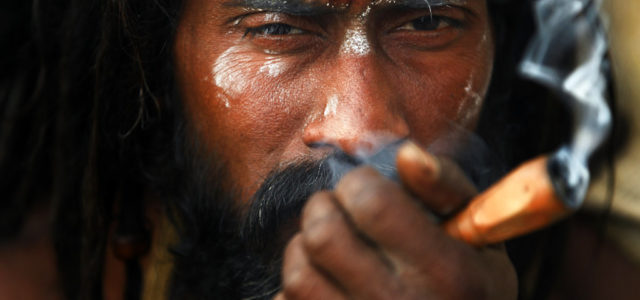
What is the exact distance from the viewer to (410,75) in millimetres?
1733

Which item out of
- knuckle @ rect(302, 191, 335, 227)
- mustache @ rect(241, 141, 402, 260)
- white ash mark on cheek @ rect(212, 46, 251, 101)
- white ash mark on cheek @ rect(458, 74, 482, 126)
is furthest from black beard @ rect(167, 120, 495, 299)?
knuckle @ rect(302, 191, 335, 227)

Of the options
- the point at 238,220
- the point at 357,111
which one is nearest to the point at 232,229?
the point at 238,220

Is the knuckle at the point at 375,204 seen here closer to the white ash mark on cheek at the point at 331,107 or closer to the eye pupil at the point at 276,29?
the white ash mark on cheek at the point at 331,107

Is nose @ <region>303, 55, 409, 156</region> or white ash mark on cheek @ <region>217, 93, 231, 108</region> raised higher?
nose @ <region>303, 55, 409, 156</region>

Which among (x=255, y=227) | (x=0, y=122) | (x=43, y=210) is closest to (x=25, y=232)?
(x=43, y=210)

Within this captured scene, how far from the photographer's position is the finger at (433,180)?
1060mm

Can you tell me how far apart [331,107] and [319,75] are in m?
0.13

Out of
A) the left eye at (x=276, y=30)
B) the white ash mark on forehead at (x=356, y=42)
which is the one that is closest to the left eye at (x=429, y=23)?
the white ash mark on forehead at (x=356, y=42)

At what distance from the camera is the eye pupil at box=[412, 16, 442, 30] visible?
178 centimetres

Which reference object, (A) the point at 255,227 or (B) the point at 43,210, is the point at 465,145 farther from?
(B) the point at 43,210

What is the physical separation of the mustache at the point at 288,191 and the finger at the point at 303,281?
38cm

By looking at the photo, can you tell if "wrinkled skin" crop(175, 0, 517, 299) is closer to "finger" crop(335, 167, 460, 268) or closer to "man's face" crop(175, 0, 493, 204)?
"man's face" crop(175, 0, 493, 204)

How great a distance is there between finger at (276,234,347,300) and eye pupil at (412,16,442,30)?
0.86 metres

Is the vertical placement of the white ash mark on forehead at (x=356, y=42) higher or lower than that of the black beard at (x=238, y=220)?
higher
